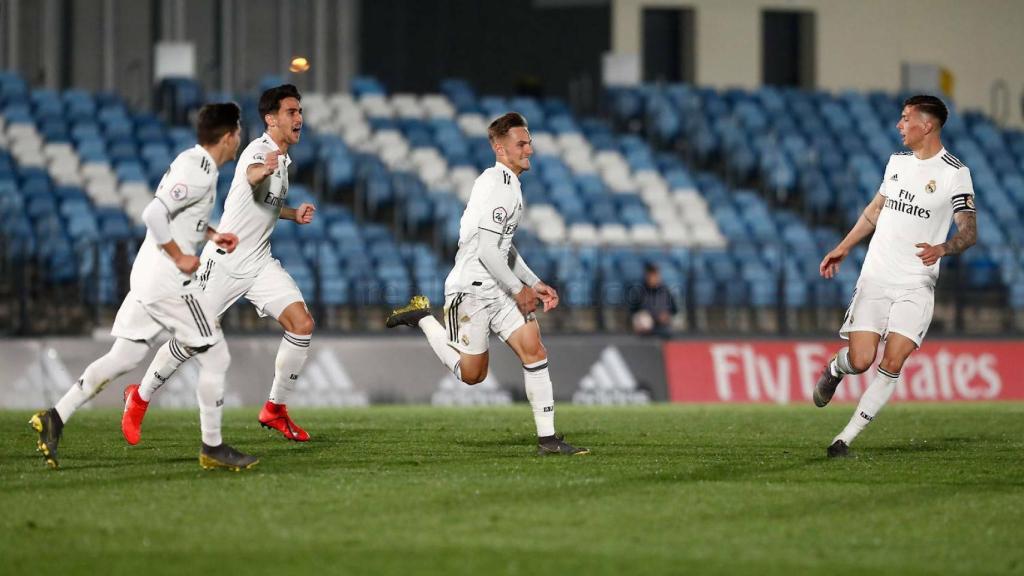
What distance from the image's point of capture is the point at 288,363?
11.9m

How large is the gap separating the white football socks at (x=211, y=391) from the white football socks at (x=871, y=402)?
4.31 metres

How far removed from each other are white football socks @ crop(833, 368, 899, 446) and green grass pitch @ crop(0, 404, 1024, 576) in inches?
9.8

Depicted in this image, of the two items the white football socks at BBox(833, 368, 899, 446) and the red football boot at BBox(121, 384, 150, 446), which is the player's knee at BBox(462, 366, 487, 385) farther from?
the white football socks at BBox(833, 368, 899, 446)

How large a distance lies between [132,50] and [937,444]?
22.2 metres

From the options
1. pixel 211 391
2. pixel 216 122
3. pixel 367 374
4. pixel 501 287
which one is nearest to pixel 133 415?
pixel 211 391

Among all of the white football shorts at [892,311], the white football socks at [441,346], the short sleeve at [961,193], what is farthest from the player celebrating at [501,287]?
the short sleeve at [961,193]

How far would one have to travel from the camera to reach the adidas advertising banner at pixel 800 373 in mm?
21719

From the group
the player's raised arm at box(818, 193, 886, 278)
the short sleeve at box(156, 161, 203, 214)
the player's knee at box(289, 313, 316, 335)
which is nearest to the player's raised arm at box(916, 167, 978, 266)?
the player's raised arm at box(818, 193, 886, 278)

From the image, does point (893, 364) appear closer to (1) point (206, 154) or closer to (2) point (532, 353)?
(2) point (532, 353)

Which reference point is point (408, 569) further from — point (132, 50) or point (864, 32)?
point (864, 32)

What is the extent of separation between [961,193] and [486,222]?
3330 mm

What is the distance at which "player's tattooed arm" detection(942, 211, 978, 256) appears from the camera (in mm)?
10570

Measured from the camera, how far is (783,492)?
8.74m

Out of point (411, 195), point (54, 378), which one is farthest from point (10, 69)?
point (54, 378)
